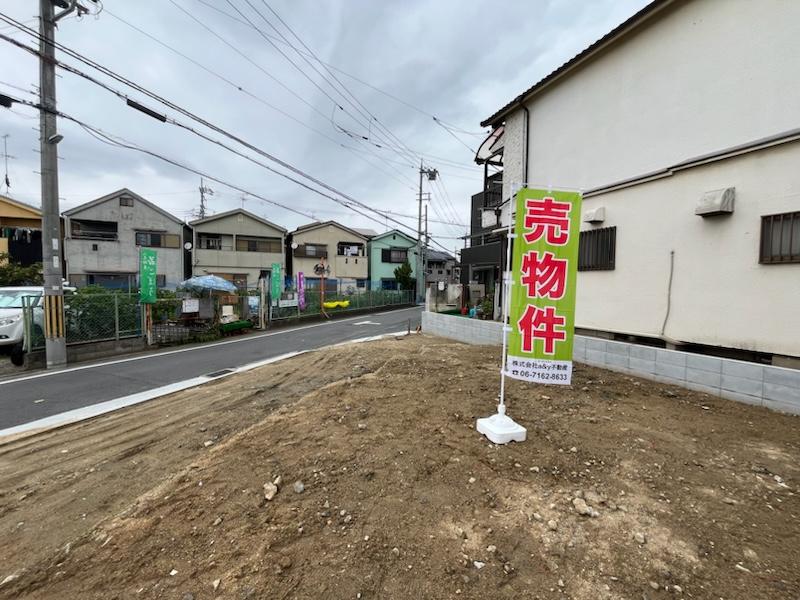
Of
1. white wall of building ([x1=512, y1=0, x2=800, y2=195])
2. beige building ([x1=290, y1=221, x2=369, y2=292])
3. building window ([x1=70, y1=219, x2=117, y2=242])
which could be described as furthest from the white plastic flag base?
building window ([x1=70, y1=219, x2=117, y2=242])

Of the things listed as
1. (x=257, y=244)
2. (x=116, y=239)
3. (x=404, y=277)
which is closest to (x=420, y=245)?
(x=404, y=277)

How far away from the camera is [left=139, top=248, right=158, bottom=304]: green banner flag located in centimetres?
1057

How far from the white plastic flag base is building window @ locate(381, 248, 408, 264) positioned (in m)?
32.3

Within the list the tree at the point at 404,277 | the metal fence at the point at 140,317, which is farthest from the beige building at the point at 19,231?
the tree at the point at 404,277

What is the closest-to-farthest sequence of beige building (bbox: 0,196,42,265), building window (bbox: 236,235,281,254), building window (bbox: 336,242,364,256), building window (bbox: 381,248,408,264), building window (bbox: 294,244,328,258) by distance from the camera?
beige building (bbox: 0,196,42,265) < building window (bbox: 236,235,281,254) < building window (bbox: 294,244,328,258) < building window (bbox: 336,242,364,256) < building window (bbox: 381,248,408,264)

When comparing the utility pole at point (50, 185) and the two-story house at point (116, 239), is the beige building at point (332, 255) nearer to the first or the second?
the two-story house at point (116, 239)

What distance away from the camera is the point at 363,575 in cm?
204

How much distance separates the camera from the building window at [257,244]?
28.3 m

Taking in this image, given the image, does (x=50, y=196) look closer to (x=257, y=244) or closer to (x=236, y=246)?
(x=236, y=246)

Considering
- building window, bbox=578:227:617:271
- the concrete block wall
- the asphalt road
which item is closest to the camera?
the concrete block wall

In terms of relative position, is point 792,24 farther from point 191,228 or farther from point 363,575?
point 191,228

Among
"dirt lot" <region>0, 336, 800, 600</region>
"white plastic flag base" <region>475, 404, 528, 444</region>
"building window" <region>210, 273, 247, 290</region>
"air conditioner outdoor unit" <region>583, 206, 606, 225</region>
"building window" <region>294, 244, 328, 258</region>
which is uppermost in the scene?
"building window" <region>294, 244, 328, 258</region>

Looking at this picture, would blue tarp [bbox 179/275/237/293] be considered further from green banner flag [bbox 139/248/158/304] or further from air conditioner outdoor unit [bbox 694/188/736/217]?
air conditioner outdoor unit [bbox 694/188/736/217]

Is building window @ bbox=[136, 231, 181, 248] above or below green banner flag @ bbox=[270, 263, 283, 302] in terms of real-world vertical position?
above
